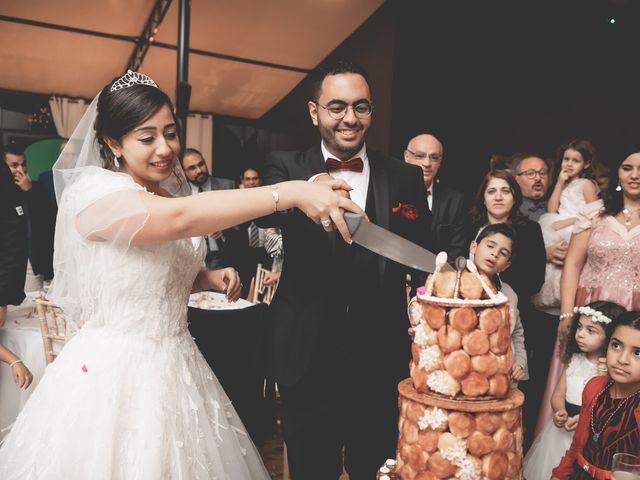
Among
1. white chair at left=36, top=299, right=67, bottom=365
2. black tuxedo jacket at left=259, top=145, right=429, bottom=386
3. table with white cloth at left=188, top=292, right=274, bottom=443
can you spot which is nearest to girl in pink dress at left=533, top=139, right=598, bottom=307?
table with white cloth at left=188, top=292, right=274, bottom=443

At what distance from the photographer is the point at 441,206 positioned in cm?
315

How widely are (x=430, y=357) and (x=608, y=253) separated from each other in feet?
6.19

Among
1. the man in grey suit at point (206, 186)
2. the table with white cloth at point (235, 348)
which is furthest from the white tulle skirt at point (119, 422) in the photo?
the man in grey suit at point (206, 186)

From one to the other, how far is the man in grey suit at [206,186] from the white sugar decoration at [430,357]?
3.44 m

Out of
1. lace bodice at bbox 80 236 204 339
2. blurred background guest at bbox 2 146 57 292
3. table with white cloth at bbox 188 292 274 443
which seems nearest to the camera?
lace bodice at bbox 80 236 204 339

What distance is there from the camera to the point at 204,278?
191cm

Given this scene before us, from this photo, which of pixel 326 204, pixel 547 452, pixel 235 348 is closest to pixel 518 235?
pixel 547 452

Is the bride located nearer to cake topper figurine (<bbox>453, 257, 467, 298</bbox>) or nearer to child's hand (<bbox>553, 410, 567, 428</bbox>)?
cake topper figurine (<bbox>453, 257, 467, 298</bbox>)

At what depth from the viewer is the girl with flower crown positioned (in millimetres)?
2518

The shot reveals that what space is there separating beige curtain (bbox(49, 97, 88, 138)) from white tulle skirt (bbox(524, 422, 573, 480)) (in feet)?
28.8

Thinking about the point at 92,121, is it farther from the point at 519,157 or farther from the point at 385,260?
the point at 519,157

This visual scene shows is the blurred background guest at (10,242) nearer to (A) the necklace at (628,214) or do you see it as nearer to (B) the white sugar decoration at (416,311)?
(B) the white sugar decoration at (416,311)

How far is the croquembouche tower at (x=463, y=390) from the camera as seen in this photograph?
4.07 feet

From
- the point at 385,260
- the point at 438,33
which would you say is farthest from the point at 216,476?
the point at 438,33
